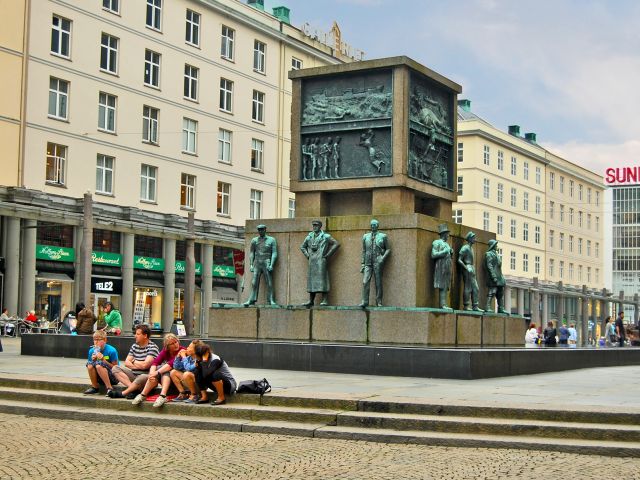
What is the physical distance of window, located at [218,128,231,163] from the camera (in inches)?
2235

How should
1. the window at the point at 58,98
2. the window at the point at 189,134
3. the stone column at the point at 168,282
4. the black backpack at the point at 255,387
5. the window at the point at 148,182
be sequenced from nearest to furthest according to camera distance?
the black backpack at the point at 255,387, the window at the point at 58,98, the window at the point at 148,182, the stone column at the point at 168,282, the window at the point at 189,134

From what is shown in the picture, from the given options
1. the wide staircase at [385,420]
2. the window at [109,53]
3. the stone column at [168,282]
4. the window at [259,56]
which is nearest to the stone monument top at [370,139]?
the wide staircase at [385,420]

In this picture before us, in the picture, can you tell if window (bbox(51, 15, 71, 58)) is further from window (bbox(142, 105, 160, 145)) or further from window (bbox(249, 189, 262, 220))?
window (bbox(249, 189, 262, 220))

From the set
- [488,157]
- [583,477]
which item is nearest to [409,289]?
[583,477]

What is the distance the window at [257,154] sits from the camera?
195 feet

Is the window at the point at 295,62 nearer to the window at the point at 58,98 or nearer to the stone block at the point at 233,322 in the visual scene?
the window at the point at 58,98

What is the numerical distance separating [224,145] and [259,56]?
6.62m

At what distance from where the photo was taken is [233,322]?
22750mm

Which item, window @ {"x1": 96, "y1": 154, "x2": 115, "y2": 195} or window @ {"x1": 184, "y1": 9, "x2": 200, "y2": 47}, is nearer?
window @ {"x1": 96, "y1": 154, "x2": 115, "y2": 195}

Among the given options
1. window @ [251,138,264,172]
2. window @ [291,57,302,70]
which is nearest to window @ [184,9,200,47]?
window @ [251,138,264,172]

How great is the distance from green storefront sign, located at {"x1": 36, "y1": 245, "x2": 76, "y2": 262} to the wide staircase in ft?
96.5

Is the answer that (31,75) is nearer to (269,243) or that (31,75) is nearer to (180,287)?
(180,287)

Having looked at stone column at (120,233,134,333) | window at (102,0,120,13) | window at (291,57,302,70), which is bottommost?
stone column at (120,233,134,333)

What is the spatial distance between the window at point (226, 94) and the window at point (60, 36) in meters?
12.3
